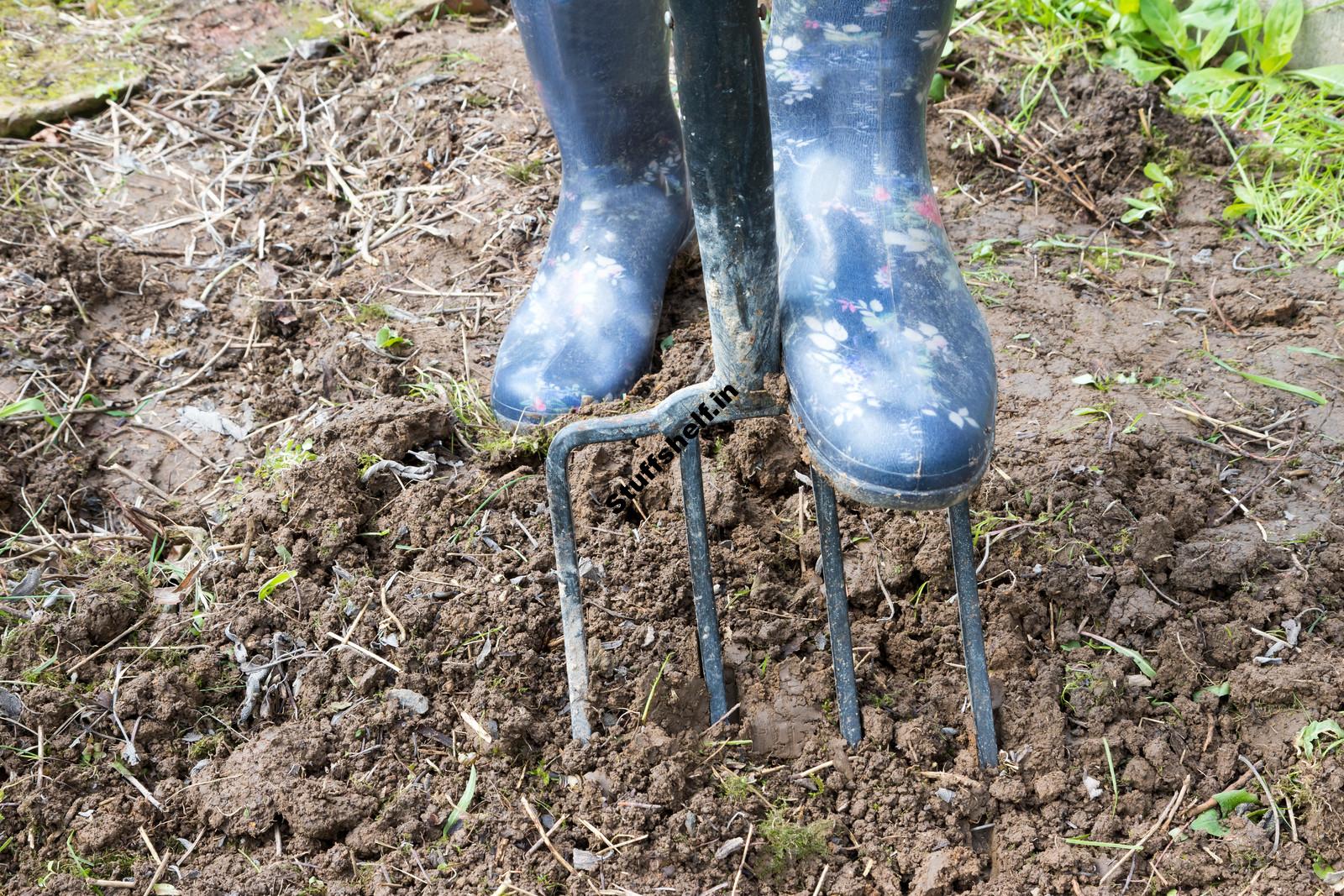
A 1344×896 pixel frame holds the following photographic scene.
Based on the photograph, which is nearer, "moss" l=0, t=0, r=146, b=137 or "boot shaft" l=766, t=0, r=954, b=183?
"boot shaft" l=766, t=0, r=954, b=183

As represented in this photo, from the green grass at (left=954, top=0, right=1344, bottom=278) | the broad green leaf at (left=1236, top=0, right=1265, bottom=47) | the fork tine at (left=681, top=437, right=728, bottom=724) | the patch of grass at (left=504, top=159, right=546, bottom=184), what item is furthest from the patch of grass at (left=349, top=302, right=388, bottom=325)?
the broad green leaf at (left=1236, top=0, right=1265, bottom=47)

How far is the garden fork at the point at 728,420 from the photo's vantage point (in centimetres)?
116

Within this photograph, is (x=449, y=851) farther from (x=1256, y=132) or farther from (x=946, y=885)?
(x=1256, y=132)

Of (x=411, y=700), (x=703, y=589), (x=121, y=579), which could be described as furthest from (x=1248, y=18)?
(x=121, y=579)

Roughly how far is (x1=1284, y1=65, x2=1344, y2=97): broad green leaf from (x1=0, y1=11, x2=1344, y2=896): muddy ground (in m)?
0.36

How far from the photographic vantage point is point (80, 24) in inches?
116

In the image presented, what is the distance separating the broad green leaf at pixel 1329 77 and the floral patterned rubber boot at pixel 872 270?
129cm

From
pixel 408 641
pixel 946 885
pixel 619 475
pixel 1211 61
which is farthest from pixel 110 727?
pixel 1211 61

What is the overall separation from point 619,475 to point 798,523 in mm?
302

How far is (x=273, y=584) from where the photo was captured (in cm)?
155

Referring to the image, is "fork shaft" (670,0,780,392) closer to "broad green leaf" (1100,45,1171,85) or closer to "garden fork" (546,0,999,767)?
"garden fork" (546,0,999,767)

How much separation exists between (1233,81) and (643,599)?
188 centimetres

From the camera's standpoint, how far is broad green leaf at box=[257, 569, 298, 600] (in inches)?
61.1

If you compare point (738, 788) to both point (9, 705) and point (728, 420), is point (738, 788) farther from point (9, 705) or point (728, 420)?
point (9, 705)
